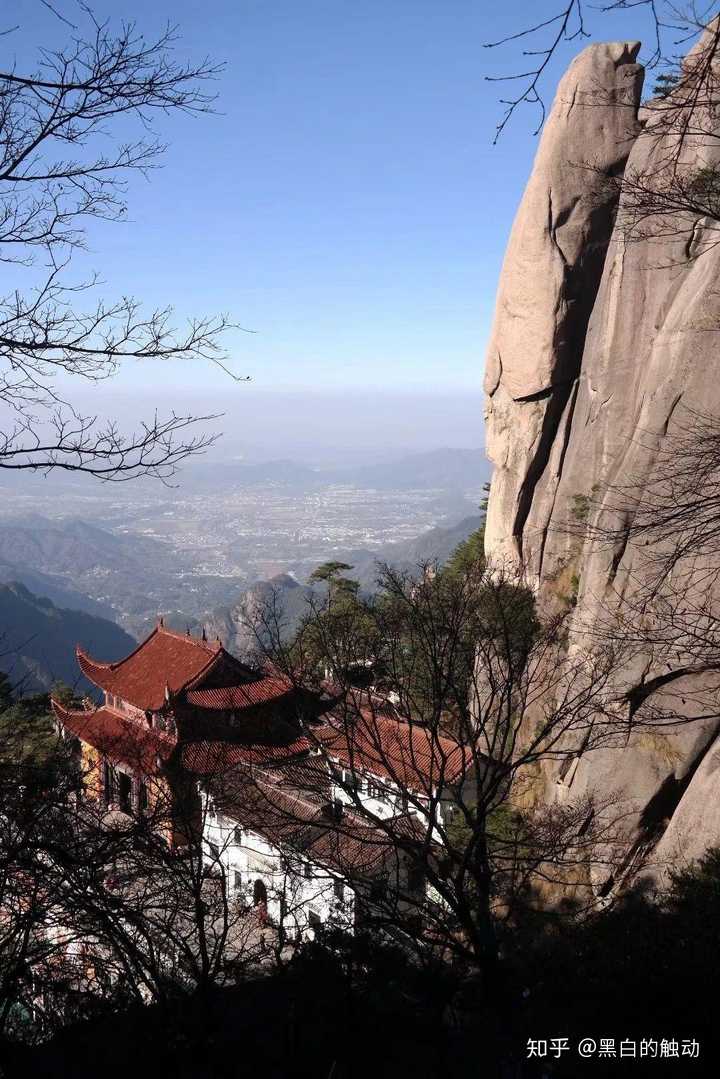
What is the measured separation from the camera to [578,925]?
26.6ft

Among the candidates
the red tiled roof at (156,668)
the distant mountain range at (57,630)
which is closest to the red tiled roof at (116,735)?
the red tiled roof at (156,668)

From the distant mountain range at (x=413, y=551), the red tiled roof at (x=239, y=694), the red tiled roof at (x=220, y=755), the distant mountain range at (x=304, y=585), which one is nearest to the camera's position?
the red tiled roof at (x=220, y=755)

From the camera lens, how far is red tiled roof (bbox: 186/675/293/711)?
1555 centimetres

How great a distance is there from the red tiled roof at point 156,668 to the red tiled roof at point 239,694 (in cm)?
39

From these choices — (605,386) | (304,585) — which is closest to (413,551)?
(304,585)

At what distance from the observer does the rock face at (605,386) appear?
10797mm

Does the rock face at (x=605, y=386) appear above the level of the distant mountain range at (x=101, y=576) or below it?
above

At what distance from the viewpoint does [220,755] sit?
998cm

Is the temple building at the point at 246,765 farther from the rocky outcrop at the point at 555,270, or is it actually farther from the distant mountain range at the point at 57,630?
the distant mountain range at the point at 57,630

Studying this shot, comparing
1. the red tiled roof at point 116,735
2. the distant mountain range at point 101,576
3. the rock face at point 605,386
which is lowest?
the distant mountain range at point 101,576

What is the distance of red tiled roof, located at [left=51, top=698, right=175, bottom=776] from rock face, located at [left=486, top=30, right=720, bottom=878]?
7.39 m

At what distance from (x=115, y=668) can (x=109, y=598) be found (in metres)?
145

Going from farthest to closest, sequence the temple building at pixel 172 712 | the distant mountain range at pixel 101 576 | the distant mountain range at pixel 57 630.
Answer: the distant mountain range at pixel 101 576
the distant mountain range at pixel 57 630
the temple building at pixel 172 712

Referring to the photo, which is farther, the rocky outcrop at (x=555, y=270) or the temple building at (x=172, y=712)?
the rocky outcrop at (x=555, y=270)
